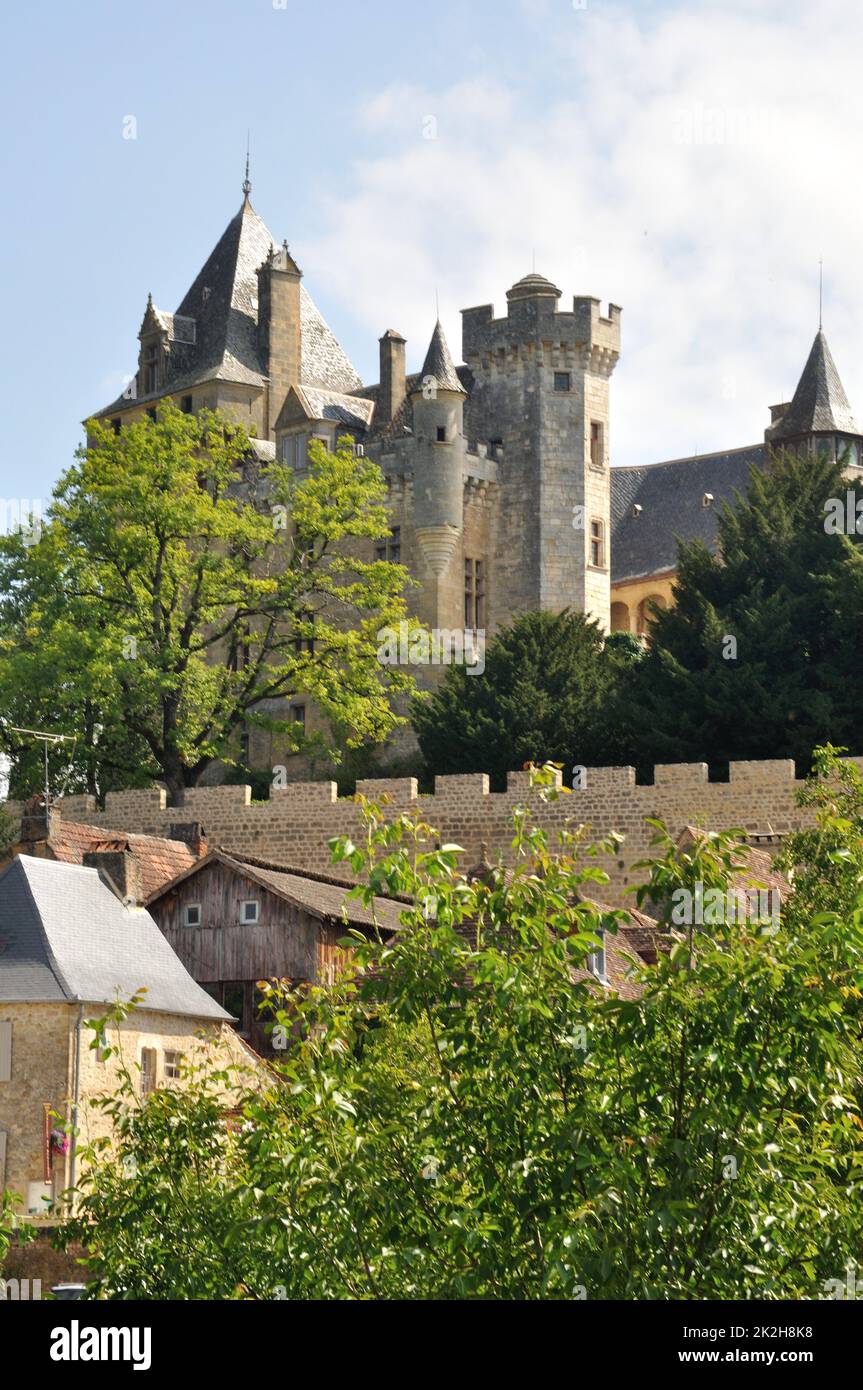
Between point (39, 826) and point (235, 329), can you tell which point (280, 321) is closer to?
point (235, 329)

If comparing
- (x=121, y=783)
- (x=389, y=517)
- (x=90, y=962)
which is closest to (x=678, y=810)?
(x=90, y=962)

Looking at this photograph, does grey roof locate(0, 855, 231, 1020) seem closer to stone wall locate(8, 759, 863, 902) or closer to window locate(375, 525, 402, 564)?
stone wall locate(8, 759, 863, 902)

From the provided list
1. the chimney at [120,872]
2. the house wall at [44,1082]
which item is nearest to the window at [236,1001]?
the chimney at [120,872]

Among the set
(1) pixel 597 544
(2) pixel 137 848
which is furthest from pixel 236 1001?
(1) pixel 597 544

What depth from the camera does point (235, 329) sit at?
55031 mm

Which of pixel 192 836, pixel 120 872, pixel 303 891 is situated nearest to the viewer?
pixel 120 872

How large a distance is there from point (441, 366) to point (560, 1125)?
38.5 metres

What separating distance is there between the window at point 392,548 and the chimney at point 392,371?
340 centimetres

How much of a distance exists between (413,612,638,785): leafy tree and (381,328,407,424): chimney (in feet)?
30.3

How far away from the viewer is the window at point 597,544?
1970 inches

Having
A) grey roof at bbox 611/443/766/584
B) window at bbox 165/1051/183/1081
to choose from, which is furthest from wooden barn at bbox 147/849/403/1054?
grey roof at bbox 611/443/766/584

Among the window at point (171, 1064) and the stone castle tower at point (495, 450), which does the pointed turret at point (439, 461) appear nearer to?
the stone castle tower at point (495, 450)

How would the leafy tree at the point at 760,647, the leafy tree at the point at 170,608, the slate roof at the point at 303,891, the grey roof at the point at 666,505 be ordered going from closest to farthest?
the slate roof at the point at 303,891
the leafy tree at the point at 760,647
the leafy tree at the point at 170,608
the grey roof at the point at 666,505
